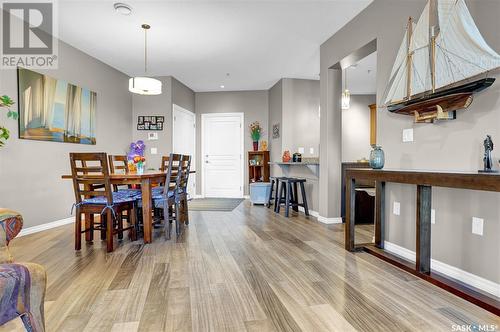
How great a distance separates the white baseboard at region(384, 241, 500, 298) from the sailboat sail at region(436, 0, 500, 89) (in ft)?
4.55

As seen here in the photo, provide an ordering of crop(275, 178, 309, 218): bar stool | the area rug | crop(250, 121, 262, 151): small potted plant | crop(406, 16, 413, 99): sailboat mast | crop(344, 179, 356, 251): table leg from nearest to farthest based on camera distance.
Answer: crop(406, 16, 413, 99): sailboat mast → crop(344, 179, 356, 251): table leg → crop(275, 178, 309, 218): bar stool → the area rug → crop(250, 121, 262, 151): small potted plant

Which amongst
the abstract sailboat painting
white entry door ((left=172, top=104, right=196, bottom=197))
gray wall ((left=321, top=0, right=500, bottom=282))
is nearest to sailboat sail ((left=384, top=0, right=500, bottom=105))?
the abstract sailboat painting

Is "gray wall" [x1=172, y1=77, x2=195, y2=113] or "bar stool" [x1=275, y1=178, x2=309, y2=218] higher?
"gray wall" [x1=172, y1=77, x2=195, y2=113]

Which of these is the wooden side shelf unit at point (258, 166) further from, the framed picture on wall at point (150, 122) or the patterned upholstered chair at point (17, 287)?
the patterned upholstered chair at point (17, 287)

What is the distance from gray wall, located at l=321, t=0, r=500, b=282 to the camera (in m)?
1.90

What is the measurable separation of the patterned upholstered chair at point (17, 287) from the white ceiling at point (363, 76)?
5.01 meters

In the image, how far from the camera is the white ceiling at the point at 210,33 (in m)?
3.23

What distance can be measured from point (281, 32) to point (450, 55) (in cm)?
234

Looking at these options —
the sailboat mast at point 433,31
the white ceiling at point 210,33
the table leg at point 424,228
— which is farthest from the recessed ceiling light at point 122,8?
the table leg at point 424,228

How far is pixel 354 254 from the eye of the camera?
108 inches

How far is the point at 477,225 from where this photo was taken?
1.99 metres

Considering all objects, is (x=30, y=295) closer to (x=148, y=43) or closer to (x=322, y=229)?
(x=322, y=229)

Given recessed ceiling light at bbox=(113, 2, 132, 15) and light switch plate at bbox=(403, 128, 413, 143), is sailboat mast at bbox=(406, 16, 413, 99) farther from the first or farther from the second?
recessed ceiling light at bbox=(113, 2, 132, 15)

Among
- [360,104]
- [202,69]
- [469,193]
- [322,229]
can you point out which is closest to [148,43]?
[202,69]
